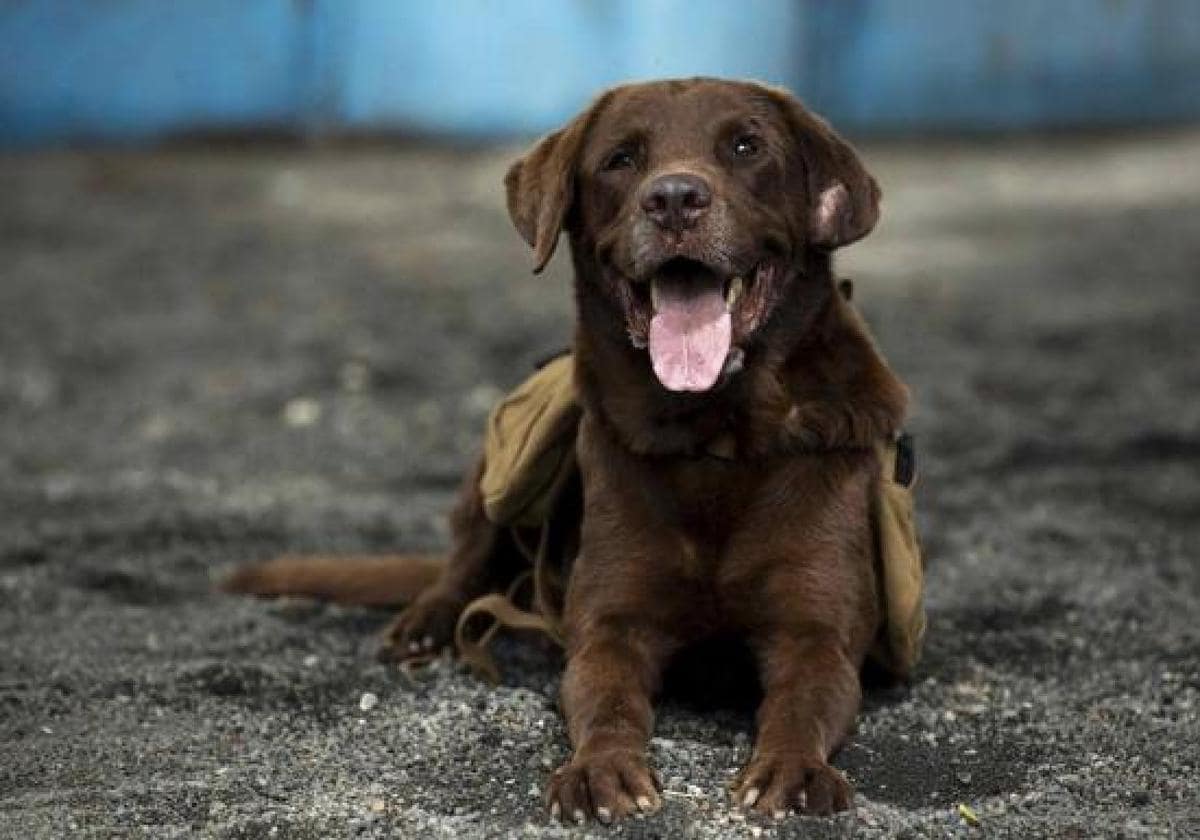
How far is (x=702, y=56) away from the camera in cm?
1470

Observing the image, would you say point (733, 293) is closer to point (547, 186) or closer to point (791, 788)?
point (547, 186)

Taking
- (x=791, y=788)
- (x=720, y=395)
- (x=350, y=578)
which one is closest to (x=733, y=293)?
(x=720, y=395)

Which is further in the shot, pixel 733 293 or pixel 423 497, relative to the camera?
pixel 423 497

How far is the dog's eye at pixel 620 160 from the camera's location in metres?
4.18

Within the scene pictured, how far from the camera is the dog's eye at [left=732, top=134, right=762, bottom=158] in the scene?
4.13 metres

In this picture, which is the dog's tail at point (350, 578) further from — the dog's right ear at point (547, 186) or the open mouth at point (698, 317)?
the open mouth at point (698, 317)

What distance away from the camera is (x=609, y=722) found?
381cm

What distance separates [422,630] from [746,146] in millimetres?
1340

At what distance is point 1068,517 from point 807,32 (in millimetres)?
9489

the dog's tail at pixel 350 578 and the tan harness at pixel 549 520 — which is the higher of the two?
the tan harness at pixel 549 520

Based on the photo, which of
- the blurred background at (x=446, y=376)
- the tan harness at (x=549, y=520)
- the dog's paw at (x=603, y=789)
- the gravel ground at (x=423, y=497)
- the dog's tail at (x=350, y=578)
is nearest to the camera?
the dog's paw at (x=603, y=789)

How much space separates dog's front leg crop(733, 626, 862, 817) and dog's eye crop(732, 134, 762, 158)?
35.2 inches

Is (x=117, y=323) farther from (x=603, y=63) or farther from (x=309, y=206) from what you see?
(x=603, y=63)

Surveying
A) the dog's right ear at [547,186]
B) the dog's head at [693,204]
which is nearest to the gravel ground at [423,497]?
the dog's head at [693,204]
